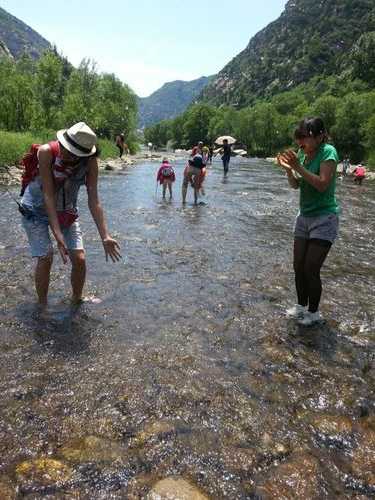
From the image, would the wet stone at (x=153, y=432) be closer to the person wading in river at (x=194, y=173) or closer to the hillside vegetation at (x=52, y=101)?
the person wading in river at (x=194, y=173)

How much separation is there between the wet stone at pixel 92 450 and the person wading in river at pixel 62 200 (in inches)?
102

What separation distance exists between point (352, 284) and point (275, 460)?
18.2ft

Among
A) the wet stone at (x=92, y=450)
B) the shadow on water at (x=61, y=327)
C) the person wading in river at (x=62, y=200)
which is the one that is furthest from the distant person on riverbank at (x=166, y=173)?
the wet stone at (x=92, y=450)

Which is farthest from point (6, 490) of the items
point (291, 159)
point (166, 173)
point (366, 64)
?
point (366, 64)

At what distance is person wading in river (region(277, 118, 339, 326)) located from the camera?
5.68m

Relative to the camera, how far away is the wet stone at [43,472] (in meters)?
3.32

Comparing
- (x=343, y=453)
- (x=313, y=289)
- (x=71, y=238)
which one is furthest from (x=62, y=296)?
(x=343, y=453)

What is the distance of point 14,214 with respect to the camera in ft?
47.3

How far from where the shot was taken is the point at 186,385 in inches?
187

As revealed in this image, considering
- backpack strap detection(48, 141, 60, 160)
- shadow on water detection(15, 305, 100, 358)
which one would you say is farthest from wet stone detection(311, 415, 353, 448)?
backpack strap detection(48, 141, 60, 160)

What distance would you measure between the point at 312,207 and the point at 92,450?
4199 millimetres

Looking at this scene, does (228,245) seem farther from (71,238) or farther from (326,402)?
(326,402)

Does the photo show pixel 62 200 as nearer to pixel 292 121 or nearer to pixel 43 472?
pixel 43 472

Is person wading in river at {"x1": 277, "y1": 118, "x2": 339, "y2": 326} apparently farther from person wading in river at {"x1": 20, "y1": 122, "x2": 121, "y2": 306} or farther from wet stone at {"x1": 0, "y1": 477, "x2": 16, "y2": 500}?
wet stone at {"x1": 0, "y1": 477, "x2": 16, "y2": 500}
